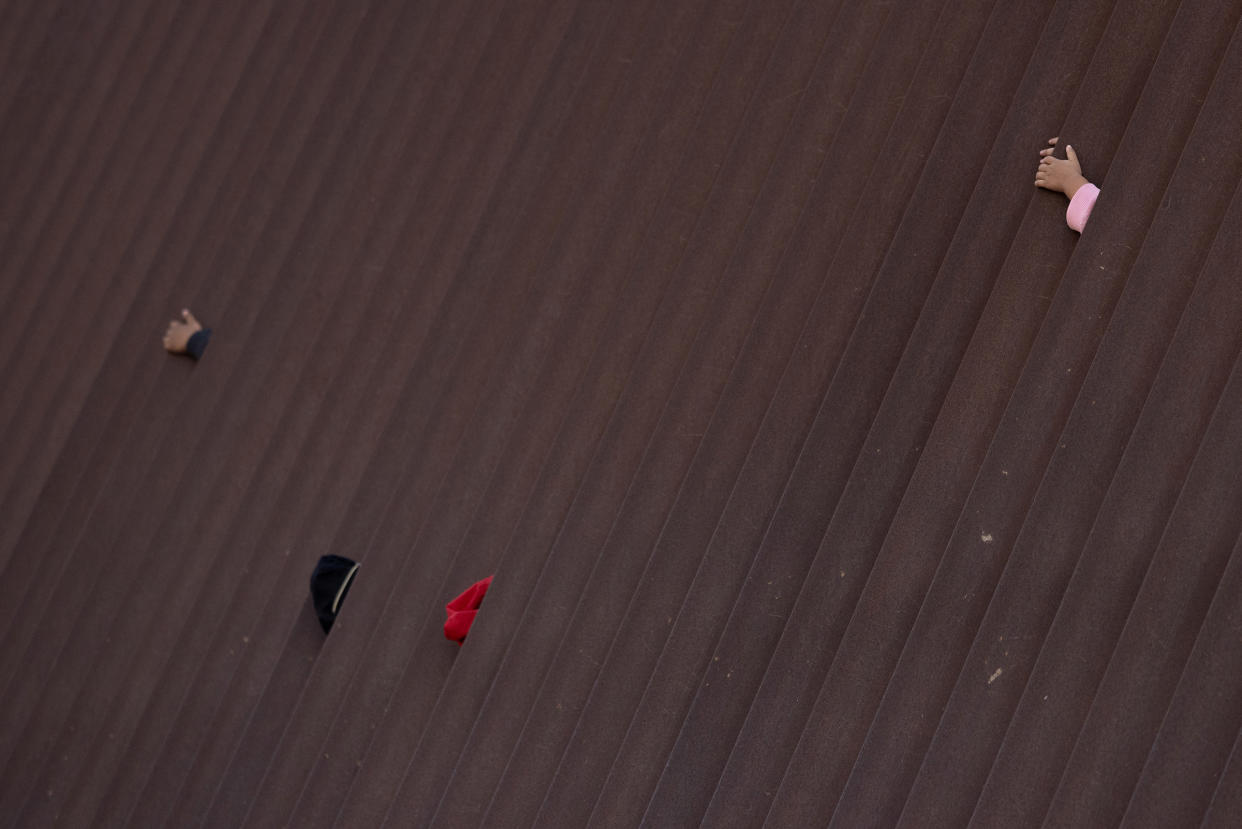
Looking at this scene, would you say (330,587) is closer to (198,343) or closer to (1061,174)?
(198,343)

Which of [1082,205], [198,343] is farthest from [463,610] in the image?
[1082,205]

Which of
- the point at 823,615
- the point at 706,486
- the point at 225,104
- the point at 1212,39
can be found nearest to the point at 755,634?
the point at 823,615

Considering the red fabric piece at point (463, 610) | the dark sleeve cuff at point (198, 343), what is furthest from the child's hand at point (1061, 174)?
the dark sleeve cuff at point (198, 343)

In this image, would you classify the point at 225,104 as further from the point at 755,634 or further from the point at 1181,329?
the point at 1181,329

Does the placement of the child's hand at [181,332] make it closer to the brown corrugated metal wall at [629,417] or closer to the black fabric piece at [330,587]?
the brown corrugated metal wall at [629,417]

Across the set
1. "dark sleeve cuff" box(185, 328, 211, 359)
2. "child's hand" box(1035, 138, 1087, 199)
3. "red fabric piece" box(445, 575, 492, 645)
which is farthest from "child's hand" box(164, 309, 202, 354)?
"child's hand" box(1035, 138, 1087, 199)

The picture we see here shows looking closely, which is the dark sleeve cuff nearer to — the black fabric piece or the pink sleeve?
the black fabric piece

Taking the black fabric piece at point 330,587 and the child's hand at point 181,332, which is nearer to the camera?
the black fabric piece at point 330,587
